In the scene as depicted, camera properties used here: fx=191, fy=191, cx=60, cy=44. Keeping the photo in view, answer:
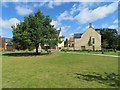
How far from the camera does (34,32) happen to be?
37781 millimetres

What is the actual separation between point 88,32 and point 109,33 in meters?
28.9

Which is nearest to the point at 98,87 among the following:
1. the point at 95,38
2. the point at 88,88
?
the point at 88,88

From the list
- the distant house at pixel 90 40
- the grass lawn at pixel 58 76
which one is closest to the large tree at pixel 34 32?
the grass lawn at pixel 58 76

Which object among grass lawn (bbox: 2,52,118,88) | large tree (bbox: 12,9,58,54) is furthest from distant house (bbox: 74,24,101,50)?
grass lawn (bbox: 2,52,118,88)

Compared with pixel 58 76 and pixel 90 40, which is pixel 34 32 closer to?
pixel 58 76

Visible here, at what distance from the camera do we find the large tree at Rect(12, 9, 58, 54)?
3753 centimetres

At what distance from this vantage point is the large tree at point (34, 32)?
37531 millimetres

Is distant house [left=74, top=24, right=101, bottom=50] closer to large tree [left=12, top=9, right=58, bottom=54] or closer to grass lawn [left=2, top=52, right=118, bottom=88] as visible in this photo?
large tree [left=12, top=9, right=58, bottom=54]

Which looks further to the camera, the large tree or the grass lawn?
the large tree

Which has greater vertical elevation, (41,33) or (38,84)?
(41,33)

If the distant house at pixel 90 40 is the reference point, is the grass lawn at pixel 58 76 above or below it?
below

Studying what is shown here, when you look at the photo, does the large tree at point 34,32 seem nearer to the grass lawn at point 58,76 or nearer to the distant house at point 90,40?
the grass lawn at point 58,76

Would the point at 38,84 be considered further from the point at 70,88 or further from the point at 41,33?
the point at 41,33

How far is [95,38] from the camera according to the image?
6806cm
